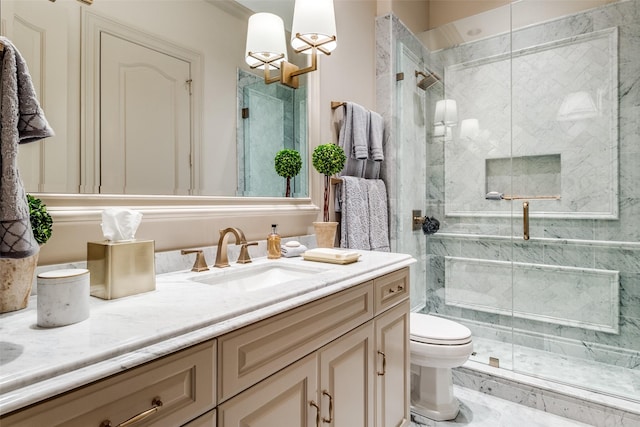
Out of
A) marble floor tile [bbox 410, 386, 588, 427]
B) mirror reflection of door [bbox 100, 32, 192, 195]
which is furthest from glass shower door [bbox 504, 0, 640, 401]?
mirror reflection of door [bbox 100, 32, 192, 195]

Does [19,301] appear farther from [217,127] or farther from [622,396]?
[622,396]

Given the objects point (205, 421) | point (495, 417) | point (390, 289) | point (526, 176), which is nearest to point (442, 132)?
point (526, 176)

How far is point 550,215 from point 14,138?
2.94 metres

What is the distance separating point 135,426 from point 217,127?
108 cm

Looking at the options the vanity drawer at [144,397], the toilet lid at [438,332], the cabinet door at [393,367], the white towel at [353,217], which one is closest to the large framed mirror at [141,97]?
the white towel at [353,217]

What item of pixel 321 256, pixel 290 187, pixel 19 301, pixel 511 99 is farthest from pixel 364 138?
pixel 19 301

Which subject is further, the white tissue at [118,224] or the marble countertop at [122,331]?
the white tissue at [118,224]

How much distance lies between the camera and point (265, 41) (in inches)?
63.7

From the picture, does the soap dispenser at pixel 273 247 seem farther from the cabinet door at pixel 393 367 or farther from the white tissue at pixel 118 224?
the white tissue at pixel 118 224

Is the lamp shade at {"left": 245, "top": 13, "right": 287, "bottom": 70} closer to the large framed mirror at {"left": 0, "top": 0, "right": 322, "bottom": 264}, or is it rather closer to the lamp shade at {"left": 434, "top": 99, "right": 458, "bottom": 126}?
the large framed mirror at {"left": 0, "top": 0, "right": 322, "bottom": 264}

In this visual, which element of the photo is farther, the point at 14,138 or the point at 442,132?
the point at 442,132

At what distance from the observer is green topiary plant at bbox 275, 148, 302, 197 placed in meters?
1.71

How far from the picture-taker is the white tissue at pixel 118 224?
0.93 metres

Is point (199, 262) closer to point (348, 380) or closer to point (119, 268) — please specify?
point (119, 268)
